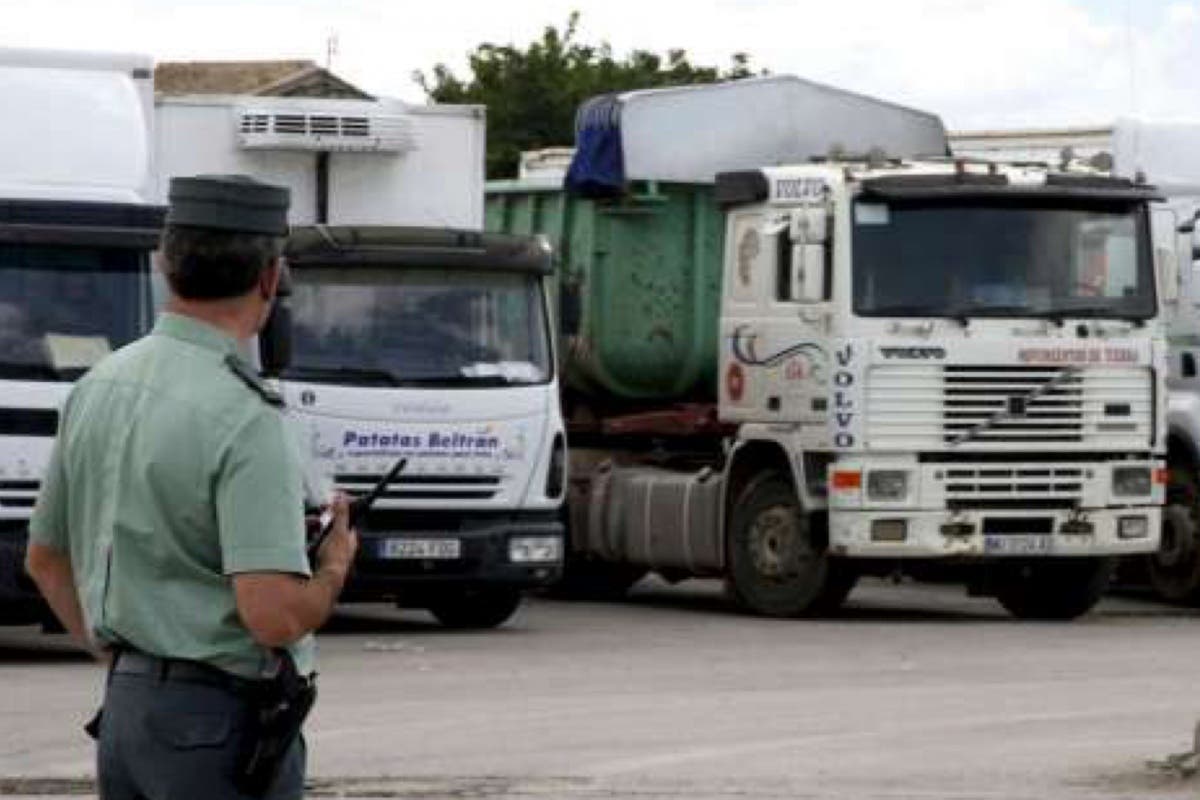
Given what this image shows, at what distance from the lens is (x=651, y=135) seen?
24797mm

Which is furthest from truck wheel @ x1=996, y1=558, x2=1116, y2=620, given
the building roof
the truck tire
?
the building roof

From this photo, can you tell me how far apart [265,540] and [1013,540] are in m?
17.3

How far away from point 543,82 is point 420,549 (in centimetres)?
4261

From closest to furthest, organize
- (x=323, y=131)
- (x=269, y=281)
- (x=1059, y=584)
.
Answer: (x=269, y=281), (x=323, y=131), (x=1059, y=584)

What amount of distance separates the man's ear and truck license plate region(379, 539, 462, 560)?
598 inches

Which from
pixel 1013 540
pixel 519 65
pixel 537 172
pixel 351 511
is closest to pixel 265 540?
pixel 351 511

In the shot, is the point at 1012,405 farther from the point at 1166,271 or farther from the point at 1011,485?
the point at 1166,271

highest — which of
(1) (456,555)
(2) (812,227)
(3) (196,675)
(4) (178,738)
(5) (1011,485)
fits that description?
(2) (812,227)

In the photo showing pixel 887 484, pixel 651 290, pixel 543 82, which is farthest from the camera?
pixel 543 82

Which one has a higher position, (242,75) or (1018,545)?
(242,75)

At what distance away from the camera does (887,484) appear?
22.7 metres

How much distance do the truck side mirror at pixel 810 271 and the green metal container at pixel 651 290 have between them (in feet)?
7.51

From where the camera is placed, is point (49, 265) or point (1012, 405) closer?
point (49, 265)

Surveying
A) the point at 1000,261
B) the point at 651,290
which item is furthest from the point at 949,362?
the point at 651,290
